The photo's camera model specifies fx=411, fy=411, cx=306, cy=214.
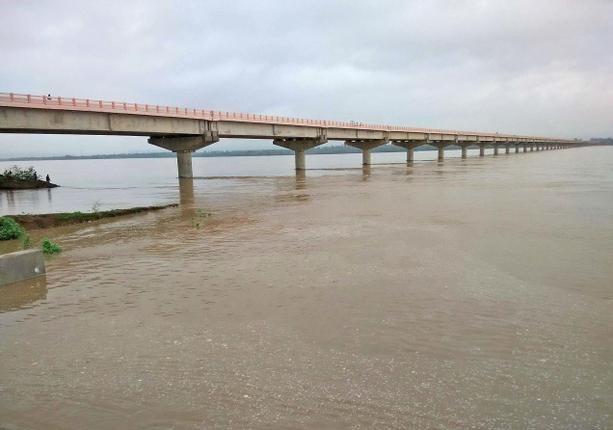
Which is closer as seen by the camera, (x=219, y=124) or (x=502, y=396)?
(x=502, y=396)

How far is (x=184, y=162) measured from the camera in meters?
52.1

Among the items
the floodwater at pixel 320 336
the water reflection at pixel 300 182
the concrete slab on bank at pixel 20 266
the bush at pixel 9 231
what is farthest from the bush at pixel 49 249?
the water reflection at pixel 300 182

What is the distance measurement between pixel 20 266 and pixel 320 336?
7.89 m

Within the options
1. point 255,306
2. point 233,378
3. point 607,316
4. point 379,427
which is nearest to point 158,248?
point 255,306

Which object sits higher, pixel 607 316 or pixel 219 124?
pixel 219 124

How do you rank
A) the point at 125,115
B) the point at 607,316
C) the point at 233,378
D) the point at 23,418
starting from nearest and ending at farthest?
1. the point at 23,418
2. the point at 233,378
3. the point at 607,316
4. the point at 125,115

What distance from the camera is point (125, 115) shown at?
38562 mm

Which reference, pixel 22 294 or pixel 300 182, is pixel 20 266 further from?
pixel 300 182

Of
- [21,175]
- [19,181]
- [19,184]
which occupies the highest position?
[21,175]

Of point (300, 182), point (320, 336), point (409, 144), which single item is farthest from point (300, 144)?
point (320, 336)

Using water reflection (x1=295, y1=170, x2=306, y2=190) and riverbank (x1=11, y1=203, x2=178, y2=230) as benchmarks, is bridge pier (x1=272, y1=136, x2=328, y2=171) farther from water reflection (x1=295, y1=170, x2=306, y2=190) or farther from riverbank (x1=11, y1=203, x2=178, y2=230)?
riverbank (x1=11, y1=203, x2=178, y2=230)

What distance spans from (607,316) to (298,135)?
2323 inches

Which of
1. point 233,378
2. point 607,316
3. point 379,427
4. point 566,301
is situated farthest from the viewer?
point 566,301

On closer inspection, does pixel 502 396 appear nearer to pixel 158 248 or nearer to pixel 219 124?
pixel 158 248
